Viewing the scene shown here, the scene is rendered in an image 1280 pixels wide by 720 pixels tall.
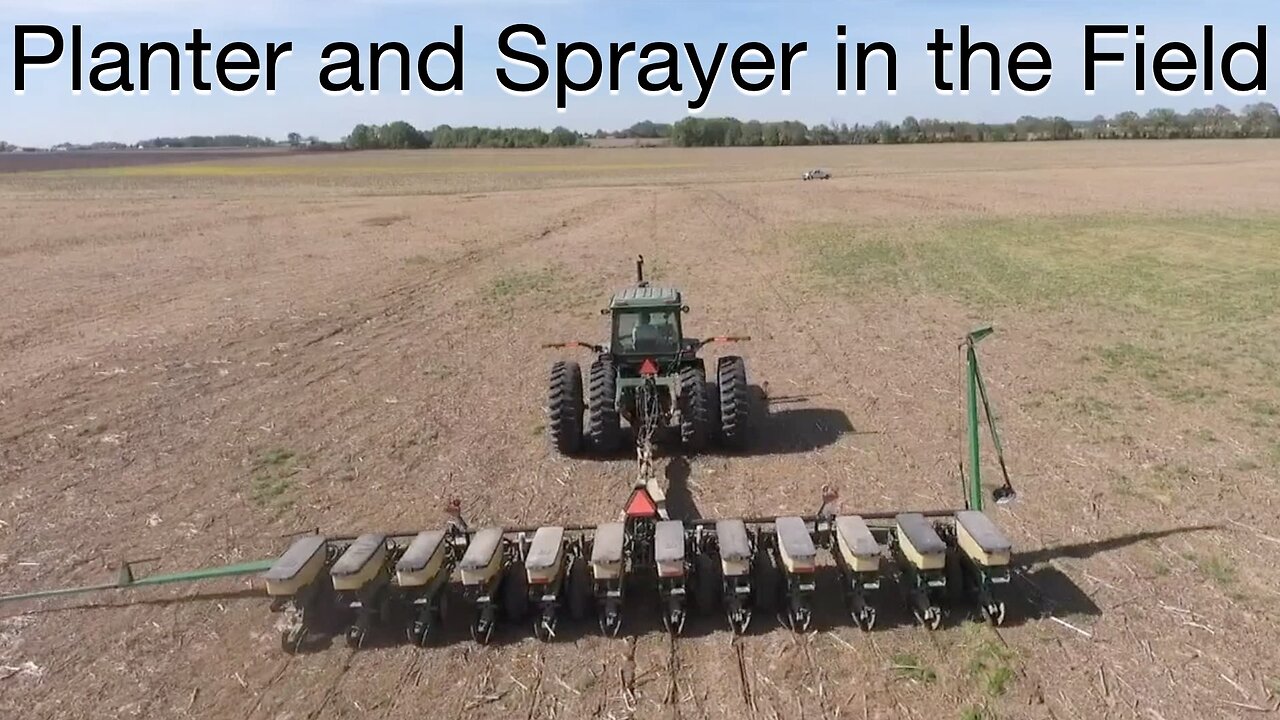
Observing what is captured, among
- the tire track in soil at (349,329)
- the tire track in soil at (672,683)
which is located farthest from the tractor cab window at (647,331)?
the tire track in soil at (349,329)

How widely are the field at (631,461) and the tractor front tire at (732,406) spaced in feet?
1.21

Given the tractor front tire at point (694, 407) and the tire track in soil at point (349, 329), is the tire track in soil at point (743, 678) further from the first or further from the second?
the tire track in soil at point (349, 329)

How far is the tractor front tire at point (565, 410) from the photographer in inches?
412

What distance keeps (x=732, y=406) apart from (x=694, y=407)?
464 mm

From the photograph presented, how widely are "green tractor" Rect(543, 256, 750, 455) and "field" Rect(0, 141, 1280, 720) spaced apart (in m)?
0.40

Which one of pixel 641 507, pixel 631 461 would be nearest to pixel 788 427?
pixel 631 461

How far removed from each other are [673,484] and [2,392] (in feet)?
34.6

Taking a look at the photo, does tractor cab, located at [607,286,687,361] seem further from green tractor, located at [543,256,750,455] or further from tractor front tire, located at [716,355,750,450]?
tractor front tire, located at [716,355,750,450]

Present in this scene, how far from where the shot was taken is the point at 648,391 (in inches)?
400

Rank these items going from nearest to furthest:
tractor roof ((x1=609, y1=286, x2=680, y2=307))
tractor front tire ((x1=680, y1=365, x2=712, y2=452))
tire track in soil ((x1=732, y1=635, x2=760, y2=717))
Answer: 1. tire track in soil ((x1=732, y1=635, x2=760, y2=717))
2. tractor front tire ((x1=680, y1=365, x2=712, y2=452))
3. tractor roof ((x1=609, y1=286, x2=680, y2=307))

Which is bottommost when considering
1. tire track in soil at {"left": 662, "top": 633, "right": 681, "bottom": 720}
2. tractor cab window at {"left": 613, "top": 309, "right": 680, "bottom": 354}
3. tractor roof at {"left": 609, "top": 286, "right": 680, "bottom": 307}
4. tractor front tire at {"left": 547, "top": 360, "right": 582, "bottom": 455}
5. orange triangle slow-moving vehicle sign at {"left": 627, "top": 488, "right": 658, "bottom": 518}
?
tire track in soil at {"left": 662, "top": 633, "right": 681, "bottom": 720}

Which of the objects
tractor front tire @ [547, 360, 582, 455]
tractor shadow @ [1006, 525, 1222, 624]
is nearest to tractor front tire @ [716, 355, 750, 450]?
tractor front tire @ [547, 360, 582, 455]

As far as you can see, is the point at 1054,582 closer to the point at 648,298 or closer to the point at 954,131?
the point at 648,298

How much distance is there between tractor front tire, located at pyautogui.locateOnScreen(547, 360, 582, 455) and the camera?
1046 centimetres
